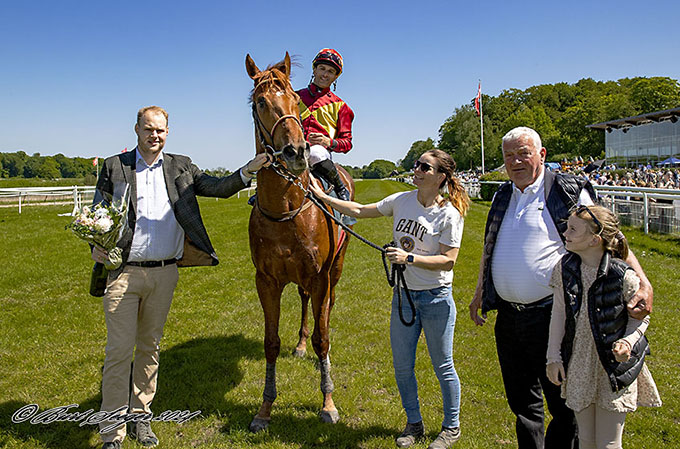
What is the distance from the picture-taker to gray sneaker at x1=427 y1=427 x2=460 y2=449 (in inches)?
131

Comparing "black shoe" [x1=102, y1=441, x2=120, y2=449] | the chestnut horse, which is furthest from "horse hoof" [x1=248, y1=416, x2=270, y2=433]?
"black shoe" [x1=102, y1=441, x2=120, y2=449]

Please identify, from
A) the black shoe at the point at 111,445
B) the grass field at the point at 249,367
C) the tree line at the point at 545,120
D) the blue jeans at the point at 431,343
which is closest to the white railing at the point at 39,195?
the tree line at the point at 545,120

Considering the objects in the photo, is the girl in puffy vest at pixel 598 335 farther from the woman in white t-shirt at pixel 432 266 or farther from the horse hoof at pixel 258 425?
the horse hoof at pixel 258 425

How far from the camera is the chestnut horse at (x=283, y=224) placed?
338 cm

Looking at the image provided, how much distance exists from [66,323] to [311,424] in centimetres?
453

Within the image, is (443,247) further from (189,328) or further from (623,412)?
(189,328)

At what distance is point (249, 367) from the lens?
503 cm

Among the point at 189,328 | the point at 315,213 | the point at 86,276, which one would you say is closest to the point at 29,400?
the point at 189,328

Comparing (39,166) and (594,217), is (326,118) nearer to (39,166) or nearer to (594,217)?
(594,217)

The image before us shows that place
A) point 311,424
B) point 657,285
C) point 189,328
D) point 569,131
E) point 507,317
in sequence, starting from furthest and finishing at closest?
point 569,131 → point 657,285 → point 189,328 → point 311,424 → point 507,317

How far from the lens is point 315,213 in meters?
3.96

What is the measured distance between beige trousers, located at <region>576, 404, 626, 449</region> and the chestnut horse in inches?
82.7

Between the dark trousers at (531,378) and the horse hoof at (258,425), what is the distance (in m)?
2.06

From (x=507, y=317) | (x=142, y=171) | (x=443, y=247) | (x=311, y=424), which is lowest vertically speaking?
(x=311, y=424)
